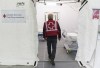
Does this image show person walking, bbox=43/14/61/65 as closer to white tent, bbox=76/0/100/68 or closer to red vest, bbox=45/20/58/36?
red vest, bbox=45/20/58/36

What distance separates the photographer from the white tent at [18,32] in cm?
239

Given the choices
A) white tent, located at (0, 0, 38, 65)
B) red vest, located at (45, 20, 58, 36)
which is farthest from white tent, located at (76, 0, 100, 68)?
red vest, located at (45, 20, 58, 36)

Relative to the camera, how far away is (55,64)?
4.65 m

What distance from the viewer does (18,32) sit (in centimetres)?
249

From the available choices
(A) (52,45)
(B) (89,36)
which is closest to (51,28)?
(A) (52,45)

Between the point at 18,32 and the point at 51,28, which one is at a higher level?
the point at 18,32

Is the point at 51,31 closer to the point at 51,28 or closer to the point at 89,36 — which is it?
the point at 51,28

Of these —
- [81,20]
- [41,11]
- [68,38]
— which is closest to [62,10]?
[41,11]

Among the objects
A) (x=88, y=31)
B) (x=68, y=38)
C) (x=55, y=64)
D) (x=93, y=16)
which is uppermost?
(x=93, y=16)

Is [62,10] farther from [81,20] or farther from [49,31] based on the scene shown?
[81,20]

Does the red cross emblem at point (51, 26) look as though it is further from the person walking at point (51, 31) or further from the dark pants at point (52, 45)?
the dark pants at point (52, 45)

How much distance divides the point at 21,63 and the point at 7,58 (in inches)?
8.9

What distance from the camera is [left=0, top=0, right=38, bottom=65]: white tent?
2.39 meters

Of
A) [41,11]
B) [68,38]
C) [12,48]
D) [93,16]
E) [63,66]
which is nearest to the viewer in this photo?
[93,16]
